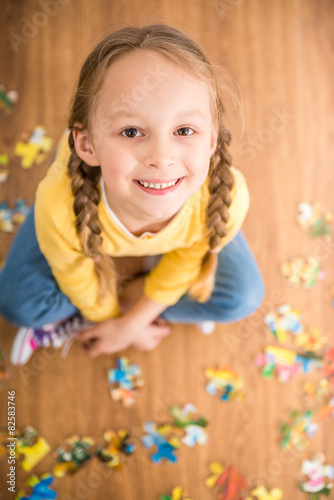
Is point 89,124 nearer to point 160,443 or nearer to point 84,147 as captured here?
point 84,147

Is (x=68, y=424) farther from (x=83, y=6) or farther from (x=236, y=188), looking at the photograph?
(x=83, y=6)

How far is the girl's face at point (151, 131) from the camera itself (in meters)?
0.68

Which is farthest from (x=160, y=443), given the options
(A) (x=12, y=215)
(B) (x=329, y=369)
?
(A) (x=12, y=215)

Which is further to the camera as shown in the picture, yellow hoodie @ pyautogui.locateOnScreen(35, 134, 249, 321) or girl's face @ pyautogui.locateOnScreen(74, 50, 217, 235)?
yellow hoodie @ pyautogui.locateOnScreen(35, 134, 249, 321)

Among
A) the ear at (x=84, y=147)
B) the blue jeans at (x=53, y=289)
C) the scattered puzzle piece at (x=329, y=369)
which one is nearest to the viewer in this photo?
the ear at (x=84, y=147)

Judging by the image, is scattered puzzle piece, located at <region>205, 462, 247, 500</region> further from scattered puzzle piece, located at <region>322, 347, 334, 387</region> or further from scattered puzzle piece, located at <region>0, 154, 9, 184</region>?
scattered puzzle piece, located at <region>0, 154, 9, 184</region>

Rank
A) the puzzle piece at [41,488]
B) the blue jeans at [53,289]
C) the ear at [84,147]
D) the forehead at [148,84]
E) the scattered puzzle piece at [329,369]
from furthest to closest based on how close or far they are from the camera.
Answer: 1. the scattered puzzle piece at [329,369]
2. the puzzle piece at [41,488]
3. the blue jeans at [53,289]
4. the ear at [84,147]
5. the forehead at [148,84]

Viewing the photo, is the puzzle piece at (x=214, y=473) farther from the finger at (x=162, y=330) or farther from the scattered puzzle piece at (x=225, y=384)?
the finger at (x=162, y=330)

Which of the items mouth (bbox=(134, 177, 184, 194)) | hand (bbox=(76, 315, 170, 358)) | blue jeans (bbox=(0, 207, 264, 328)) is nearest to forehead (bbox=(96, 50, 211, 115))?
mouth (bbox=(134, 177, 184, 194))

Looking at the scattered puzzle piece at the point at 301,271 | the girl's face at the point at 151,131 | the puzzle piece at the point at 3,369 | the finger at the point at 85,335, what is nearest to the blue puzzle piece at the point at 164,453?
the finger at the point at 85,335

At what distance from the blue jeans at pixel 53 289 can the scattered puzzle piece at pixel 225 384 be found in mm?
185

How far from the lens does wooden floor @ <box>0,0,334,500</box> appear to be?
1.29m

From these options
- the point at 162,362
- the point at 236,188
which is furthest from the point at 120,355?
the point at 236,188

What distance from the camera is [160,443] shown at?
1.29 meters
